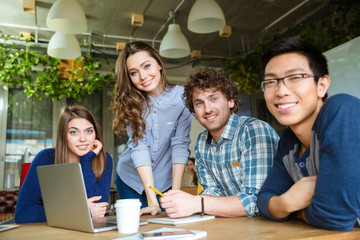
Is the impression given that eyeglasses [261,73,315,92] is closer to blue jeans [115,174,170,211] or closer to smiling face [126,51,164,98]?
smiling face [126,51,164,98]

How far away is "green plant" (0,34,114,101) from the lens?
5332 millimetres

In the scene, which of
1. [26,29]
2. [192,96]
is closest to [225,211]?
[192,96]

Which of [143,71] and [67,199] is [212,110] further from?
[67,199]

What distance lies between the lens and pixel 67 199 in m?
1.09

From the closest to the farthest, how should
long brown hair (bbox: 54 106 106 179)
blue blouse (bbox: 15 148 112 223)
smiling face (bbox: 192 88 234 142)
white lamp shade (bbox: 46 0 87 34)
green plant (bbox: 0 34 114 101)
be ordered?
1. blue blouse (bbox: 15 148 112 223)
2. smiling face (bbox: 192 88 234 142)
3. long brown hair (bbox: 54 106 106 179)
4. white lamp shade (bbox: 46 0 87 34)
5. green plant (bbox: 0 34 114 101)

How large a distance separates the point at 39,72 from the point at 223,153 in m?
5.09

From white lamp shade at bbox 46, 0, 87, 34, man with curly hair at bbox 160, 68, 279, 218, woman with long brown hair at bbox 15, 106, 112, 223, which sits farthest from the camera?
white lamp shade at bbox 46, 0, 87, 34

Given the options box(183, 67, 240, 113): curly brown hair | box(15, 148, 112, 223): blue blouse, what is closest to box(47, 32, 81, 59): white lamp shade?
box(15, 148, 112, 223): blue blouse

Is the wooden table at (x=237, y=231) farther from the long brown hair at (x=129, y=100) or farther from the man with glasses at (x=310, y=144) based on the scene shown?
the long brown hair at (x=129, y=100)

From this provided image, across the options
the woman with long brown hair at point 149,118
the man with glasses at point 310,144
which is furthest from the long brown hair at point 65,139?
the man with glasses at point 310,144

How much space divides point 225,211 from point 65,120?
3.87 ft

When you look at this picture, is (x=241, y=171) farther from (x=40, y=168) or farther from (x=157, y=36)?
(x=157, y=36)

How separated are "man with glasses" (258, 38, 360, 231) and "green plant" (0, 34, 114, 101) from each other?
4.95 m

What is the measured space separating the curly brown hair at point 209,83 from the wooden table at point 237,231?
0.67 m
